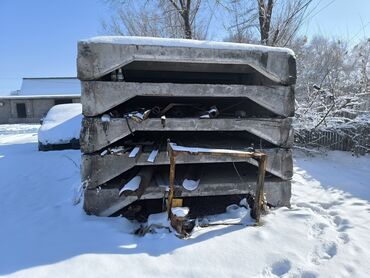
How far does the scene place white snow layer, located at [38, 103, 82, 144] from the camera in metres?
Answer: 8.16

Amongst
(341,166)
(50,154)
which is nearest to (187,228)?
(50,154)

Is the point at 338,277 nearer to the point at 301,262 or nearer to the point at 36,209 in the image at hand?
the point at 301,262

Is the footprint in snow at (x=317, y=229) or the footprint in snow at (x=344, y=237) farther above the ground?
the footprint in snow at (x=317, y=229)

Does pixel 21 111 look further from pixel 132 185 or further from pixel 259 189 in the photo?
pixel 259 189

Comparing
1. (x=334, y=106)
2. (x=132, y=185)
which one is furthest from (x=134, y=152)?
(x=334, y=106)

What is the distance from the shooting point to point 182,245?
8.84 ft

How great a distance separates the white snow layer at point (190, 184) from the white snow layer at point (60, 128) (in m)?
5.54

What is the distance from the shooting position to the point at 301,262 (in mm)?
2480

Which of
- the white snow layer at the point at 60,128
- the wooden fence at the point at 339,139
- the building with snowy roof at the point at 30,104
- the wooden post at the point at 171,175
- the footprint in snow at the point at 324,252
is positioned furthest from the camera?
the building with snowy roof at the point at 30,104

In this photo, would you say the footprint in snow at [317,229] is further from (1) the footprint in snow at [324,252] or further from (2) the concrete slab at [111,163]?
(2) the concrete slab at [111,163]

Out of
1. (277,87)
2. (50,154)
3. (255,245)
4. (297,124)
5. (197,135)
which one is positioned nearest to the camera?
(255,245)

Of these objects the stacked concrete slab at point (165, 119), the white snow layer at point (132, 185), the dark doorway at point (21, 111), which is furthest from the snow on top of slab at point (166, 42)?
the dark doorway at point (21, 111)

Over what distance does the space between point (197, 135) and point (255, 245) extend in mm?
2206

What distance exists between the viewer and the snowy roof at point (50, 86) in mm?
28623
